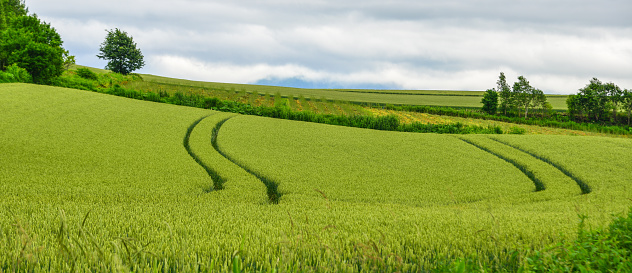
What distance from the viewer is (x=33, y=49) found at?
45.1m

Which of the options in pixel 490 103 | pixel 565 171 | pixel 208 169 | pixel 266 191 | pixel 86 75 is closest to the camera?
pixel 266 191

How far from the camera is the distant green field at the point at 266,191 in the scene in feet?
12.2

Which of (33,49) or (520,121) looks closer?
(33,49)

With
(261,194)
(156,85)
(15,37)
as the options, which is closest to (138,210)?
(261,194)

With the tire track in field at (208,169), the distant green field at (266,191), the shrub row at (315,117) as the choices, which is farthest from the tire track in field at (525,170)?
the tire track in field at (208,169)

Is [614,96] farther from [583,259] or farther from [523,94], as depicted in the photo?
[583,259]

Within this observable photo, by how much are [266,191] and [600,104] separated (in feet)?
262

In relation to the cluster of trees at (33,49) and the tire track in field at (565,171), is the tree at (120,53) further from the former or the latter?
the tire track in field at (565,171)

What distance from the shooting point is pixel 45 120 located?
2192cm

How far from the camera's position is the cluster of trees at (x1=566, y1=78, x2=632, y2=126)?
221ft

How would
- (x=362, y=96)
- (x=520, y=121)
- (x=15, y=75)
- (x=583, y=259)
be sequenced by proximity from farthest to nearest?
(x=362, y=96) < (x=520, y=121) < (x=15, y=75) < (x=583, y=259)

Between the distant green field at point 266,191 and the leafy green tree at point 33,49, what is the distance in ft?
65.6

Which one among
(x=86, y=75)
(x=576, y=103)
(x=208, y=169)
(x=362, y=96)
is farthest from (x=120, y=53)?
(x=576, y=103)

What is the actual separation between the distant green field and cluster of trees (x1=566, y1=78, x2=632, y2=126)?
170 feet
